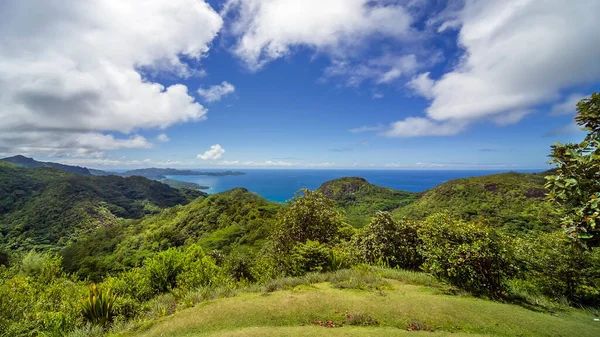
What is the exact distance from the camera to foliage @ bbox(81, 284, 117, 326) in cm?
845

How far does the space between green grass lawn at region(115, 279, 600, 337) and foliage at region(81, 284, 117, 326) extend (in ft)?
7.65

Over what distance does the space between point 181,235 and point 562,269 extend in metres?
94.6

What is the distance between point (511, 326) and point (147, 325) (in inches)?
401

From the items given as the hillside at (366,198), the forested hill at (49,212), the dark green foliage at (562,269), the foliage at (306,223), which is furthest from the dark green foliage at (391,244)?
the forested hill at (49,212)

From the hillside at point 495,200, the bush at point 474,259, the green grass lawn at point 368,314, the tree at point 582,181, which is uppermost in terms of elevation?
the tree at point 582,181

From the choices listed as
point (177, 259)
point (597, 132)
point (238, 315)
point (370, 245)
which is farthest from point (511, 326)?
point (177, 259)

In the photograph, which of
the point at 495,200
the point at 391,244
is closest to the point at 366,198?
the point at 495,200

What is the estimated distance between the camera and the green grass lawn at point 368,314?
6496 millimetres

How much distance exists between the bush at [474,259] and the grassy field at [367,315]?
0.99 m

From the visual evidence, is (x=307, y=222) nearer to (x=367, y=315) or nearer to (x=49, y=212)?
(x=367, y=315)

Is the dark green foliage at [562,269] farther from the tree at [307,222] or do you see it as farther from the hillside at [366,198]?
the hillside at [366,198]

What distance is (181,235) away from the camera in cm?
8700

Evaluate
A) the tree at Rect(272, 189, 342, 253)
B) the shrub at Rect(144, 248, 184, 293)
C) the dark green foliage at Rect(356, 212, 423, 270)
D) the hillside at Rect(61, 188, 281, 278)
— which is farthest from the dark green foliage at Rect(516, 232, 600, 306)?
the hillside at Rect(61, 188, 281, 278)

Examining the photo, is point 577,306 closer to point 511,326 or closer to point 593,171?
point 511,326
